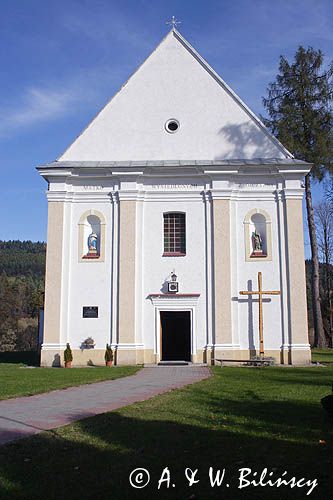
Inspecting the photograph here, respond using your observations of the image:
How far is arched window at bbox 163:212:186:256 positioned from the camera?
22719mm

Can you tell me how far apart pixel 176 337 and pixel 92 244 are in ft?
17.4

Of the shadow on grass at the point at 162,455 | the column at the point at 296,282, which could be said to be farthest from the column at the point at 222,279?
the shadow on grass at the point at 162,455

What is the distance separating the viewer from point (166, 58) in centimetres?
2370

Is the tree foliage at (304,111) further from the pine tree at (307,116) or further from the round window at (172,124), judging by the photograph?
the round window at (172,124)

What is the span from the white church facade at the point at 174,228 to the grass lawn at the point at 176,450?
11678mm

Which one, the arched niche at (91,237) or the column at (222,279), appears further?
the arched niche at (91,237)

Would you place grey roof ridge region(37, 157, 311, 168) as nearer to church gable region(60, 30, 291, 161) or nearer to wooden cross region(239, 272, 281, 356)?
church gable region(60, 30, 291, 161)

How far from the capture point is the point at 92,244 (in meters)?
→ 22.8

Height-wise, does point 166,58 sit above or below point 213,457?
above

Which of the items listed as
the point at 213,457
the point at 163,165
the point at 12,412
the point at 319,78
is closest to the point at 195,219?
the point at 163,165

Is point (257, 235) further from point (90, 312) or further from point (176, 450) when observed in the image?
point (176, 450)

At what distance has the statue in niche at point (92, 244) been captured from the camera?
74.4ft

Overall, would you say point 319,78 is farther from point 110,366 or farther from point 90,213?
point 110,366

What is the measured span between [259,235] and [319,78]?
11493 mm
